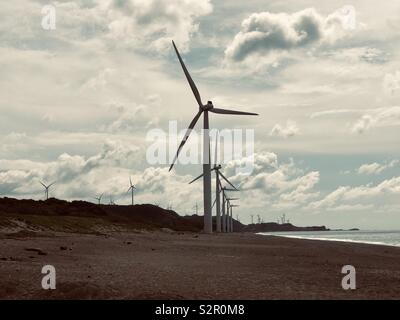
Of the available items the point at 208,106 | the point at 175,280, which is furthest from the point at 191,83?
the point at 175,280

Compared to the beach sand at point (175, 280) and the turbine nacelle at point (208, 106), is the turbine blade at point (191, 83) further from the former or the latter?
the beach sand at point (175, 280)

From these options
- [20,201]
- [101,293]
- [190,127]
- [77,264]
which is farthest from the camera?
[20,201]

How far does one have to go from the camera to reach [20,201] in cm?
12750

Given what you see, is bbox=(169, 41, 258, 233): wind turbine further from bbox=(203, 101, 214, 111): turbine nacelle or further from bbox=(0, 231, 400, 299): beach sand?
bbox=(0, 231, 400, 299): beach sand

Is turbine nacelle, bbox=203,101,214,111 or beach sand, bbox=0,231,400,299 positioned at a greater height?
turbine nacelle, bbox=203,101,214,111

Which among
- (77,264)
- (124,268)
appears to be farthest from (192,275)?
(77,264)

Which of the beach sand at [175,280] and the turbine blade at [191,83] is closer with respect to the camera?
the beach sand at [175,280]

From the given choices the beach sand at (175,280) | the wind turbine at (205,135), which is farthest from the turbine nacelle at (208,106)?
the beach sand at (175,280)

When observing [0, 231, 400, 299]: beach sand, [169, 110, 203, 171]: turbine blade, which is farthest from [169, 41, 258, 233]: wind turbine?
[0, 231, 400, 299]: beach sand

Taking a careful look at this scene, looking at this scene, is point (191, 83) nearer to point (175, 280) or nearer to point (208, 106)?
point (208, 106)

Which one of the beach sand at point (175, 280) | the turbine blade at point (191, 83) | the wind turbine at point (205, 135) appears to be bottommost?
the beach sand at point (175, 280)

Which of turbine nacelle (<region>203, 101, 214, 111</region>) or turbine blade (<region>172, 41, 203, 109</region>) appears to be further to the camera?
turbine nacelle (<region>203, 101, 214, 111</region>)
